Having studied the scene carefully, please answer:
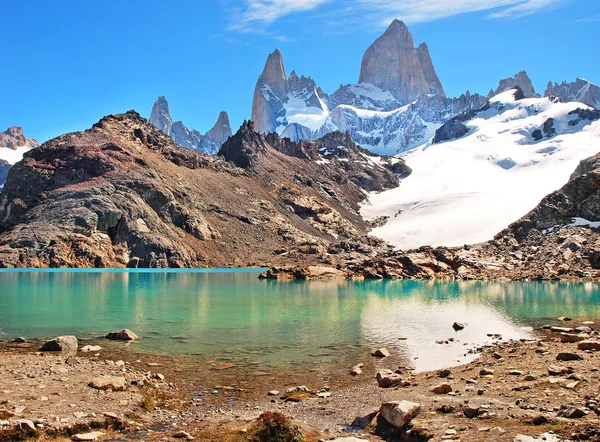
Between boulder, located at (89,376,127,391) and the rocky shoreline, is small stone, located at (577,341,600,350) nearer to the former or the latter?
the rocky shoreline

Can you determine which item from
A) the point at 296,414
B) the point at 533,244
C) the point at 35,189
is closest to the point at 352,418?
the point at 296,414

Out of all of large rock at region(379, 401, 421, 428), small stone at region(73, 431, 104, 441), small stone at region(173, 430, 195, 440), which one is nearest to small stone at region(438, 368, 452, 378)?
large rock at region(379, 401, 421, 428)

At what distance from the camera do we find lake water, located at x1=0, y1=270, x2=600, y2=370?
2784 cm

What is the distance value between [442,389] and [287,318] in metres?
23.6

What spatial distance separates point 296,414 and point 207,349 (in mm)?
11914

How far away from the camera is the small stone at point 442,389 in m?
17.1

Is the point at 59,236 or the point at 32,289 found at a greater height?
the point at 59,236

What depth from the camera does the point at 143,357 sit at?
81.0 ft

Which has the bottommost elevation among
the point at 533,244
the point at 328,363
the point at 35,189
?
the point at 328,363

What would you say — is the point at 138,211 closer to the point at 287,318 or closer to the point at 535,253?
the point at 535,253

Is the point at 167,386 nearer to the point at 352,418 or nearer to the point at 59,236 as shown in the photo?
the point at 352,418

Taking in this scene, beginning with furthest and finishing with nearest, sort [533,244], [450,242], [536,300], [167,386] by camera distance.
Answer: [450,242]
[533,244]
[536,300]
[167,386]

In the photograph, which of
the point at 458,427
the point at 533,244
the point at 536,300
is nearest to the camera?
the point at 458,427

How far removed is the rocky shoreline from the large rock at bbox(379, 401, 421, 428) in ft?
0.11
